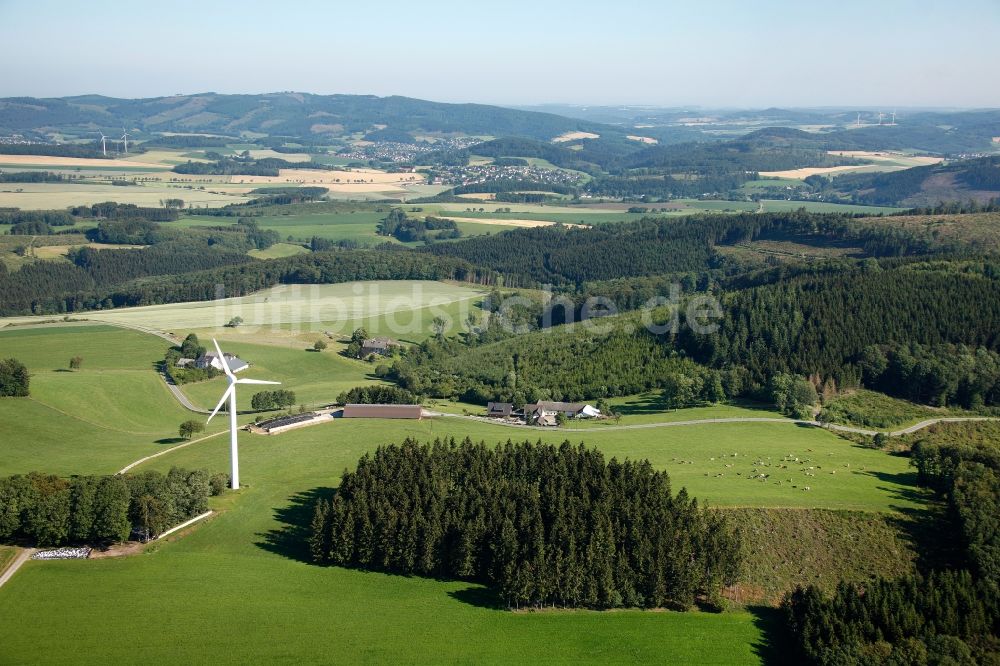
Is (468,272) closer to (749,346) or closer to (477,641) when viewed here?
(749,346)

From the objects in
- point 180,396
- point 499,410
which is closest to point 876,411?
point 499,410

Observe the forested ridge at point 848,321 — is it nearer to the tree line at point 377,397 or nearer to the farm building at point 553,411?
the farm building at point 553,411

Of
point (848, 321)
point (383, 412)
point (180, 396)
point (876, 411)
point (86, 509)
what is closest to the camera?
point (86, 509)

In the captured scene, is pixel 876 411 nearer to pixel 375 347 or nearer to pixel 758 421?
pixel 758 421

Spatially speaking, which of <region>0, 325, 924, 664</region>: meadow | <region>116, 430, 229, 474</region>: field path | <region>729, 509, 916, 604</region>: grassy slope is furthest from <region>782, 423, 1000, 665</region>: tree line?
<region>116, 430, 229, 474</region>: field path

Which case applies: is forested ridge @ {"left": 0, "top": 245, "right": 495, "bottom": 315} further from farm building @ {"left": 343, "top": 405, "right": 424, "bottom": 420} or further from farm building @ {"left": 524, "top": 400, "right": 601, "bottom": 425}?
farm building @ {"left": 524, "top": 400, "right": 601, "bottom": 425}

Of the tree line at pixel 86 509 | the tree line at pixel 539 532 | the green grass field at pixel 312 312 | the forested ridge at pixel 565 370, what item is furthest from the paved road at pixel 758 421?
the green grass field at pixel 312 312
